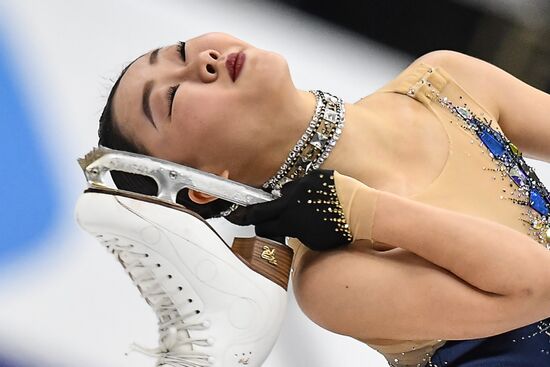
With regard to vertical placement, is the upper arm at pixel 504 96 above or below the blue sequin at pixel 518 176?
above

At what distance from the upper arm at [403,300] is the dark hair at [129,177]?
0.65ft

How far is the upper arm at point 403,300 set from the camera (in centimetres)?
96

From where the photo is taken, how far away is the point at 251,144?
1056 mm

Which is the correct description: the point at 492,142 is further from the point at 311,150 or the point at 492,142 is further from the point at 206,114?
the point at 206,114

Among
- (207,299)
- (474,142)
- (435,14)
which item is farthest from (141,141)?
(435,14)

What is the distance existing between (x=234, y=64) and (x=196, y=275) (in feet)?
0.95

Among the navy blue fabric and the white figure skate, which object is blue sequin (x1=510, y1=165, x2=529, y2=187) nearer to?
the navy blue fabric

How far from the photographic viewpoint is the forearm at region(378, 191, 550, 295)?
37.1 inches

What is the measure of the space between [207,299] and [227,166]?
19 centimetres

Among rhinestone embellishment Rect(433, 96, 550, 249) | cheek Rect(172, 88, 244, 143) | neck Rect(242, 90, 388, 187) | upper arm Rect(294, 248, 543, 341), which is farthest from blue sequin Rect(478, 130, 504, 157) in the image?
cheek Rect(172, 88, 244, 143)

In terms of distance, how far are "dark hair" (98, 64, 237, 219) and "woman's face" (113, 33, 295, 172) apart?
1cm

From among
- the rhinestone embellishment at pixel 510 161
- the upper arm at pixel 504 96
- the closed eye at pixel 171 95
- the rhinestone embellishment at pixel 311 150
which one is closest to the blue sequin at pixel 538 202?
the rhinestone embellishment at pixel 510 161

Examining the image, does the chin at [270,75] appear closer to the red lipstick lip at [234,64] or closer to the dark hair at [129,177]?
the red lipstick lip at [234,64]

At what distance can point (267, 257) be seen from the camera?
3.27ft
